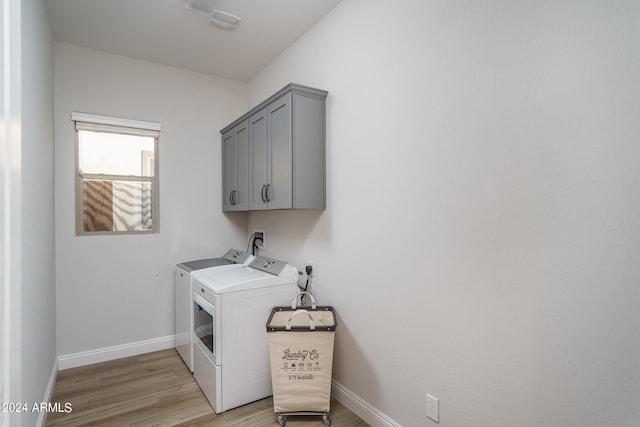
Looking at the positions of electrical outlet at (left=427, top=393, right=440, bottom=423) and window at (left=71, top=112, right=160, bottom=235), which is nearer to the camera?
electrical outlet at (left=427, top=393, right=440, bottom=423)

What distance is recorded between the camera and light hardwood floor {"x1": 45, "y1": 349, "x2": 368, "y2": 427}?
2066mm

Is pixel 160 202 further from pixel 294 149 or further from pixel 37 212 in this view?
pixel 294 149

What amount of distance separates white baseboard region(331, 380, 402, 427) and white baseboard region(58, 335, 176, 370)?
6.12 feet

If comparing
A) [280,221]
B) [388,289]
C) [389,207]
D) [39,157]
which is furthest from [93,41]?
[388,289]

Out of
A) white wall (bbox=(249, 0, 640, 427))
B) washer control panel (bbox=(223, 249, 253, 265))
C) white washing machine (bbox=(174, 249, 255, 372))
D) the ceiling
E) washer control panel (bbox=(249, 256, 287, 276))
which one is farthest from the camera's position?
washer control panel (bbox=(223, 249, 253, 265))

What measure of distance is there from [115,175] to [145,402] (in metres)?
1.98

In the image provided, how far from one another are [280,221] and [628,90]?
2.45 m

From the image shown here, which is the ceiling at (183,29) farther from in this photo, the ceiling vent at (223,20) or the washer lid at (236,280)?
the washer lid at (236,280)

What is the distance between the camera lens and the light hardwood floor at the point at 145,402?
6.78ft

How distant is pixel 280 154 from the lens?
93.1 inches

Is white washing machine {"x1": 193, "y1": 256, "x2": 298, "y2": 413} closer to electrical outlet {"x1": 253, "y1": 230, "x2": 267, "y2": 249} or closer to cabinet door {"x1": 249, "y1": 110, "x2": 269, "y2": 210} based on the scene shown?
cabinet door {"x1": 249, "y1": 110, "x2": 269, "y2": 210}

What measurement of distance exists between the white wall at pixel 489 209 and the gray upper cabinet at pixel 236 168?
1009 mm

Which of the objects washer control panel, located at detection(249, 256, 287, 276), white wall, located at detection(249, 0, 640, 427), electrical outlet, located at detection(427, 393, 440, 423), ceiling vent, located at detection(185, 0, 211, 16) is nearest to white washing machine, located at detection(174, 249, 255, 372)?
washer control panel, located at detection(249, 256, 287, 276)

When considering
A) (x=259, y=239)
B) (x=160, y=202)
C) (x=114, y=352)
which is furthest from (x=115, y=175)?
(x=114, y=352)
